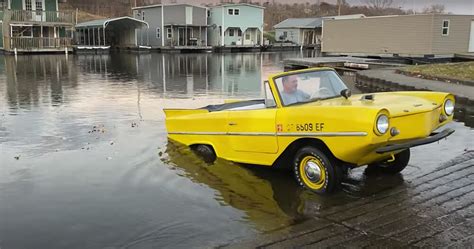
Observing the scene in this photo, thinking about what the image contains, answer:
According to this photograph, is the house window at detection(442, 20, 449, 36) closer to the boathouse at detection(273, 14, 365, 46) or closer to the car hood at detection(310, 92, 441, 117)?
the car hood at detection(310, 92, 441, 117)

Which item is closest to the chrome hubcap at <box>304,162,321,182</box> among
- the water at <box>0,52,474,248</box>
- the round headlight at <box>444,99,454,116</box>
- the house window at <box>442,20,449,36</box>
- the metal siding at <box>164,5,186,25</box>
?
the water at <box>0,52,474,248</box>

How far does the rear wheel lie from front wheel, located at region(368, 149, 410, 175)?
108 inches

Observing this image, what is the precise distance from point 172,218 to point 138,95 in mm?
12278

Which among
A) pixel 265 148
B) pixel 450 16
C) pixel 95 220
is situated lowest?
pixel 95 220

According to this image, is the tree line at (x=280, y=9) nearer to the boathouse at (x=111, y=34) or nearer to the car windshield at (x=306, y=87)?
the boathouse at (x=111, y=34)

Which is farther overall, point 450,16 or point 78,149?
point 450,16

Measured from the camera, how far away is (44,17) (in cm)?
4612

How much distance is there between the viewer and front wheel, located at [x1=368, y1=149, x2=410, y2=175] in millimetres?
6672

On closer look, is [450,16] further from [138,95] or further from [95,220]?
[95,220]

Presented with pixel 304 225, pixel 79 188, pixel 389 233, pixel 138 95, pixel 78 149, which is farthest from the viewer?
pixel 138 95

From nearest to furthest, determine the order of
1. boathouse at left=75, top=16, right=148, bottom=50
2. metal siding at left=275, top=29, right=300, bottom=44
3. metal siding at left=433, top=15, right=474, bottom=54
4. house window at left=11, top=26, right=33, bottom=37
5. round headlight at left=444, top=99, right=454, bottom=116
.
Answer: round headlight at left=444, top=99, right=454, bottom=116 < metal siding at left=433, top=15, right=474, bottom=54 < house window at left=11, top=26, right=33, bottom=37 < boathouse at left=75, top=16, right=148, bottom=50 < metal siding at left=275, top=29, right=300, bottom=44

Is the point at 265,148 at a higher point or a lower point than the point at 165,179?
higher

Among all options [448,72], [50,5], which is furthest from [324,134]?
[50,5]

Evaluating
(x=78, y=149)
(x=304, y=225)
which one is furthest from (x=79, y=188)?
(x=304, y=225)
